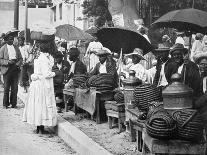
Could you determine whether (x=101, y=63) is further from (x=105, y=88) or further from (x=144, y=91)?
(x=144, y=91)

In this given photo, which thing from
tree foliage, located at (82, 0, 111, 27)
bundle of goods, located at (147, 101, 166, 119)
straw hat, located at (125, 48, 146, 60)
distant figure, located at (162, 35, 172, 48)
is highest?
tree foliage, located at (82, 0, 111, 27)

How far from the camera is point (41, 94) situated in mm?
9859

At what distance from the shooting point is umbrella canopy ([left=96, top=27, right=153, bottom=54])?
1055 cm

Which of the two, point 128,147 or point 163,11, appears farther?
point 163,11

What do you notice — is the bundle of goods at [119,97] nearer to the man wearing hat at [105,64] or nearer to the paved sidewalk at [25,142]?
the paved sidewalk at [25,142]

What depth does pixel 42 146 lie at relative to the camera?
29.5 ft

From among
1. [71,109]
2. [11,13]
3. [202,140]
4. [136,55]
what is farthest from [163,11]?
[11,13]

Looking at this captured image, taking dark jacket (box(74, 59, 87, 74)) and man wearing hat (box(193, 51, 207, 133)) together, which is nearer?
man wearing hat (box(193, 51, 207, 133))

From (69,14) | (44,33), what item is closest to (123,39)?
(44,33)

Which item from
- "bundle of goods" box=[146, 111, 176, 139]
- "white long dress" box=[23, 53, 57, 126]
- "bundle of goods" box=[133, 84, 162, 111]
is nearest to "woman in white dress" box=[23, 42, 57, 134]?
"white long dress" box=[23, 53, 57, 126]

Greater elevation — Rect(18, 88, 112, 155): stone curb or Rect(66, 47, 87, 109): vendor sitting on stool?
Rect(66, 47, 87, 109): vendor sitting on stool

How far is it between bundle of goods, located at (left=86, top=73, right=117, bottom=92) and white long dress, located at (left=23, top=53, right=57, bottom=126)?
1207mm

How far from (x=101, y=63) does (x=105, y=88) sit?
1.12 meters

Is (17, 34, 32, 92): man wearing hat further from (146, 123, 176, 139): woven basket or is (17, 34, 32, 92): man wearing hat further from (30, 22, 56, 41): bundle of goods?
(146, 123, 176, 139): woven basket
